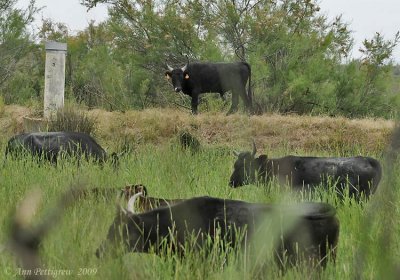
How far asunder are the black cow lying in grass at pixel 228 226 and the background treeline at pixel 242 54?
11.8 metres

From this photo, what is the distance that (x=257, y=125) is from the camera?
34.6 feet

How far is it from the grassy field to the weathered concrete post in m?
0.72

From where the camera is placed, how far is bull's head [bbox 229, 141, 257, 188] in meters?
6.16

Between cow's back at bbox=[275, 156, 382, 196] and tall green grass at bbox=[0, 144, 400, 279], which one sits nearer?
tall green grass at bbox=[0, 144, 400, 279]

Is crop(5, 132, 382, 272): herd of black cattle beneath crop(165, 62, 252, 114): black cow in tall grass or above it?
beneath

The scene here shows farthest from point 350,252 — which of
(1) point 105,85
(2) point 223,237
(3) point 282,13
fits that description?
(1) point 105,85

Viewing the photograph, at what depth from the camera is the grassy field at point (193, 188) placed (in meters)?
1.37

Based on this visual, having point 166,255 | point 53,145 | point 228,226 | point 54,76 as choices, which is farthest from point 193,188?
point 54,76

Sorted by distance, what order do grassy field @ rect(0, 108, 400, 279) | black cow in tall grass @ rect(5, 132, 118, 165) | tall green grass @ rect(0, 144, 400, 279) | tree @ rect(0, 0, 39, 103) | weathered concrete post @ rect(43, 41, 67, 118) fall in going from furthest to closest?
tree @ rect(0, 0, 39, 103) → weathered concrete post @ rect(43, 41, 67, 118) → black cow in tall grass @ rect(5, 132, 118, 165) → tall green grass @ rect(0, 144, 400, 279) → grassy field @ rect(0, 108, 400, 279)

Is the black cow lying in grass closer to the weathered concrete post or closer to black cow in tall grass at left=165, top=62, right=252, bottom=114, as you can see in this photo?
the weathered concrete post

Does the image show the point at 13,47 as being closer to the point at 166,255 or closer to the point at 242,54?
the point at 242,54

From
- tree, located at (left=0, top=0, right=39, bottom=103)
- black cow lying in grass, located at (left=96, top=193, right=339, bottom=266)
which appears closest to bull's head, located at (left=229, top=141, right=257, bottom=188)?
black cow lying in grass, located at (left=96, top=193, right=339, bottom=266)

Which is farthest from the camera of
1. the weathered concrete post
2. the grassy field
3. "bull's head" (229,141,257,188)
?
the weathered concrete post

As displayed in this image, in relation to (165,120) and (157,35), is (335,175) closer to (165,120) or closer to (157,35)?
(165,120)
